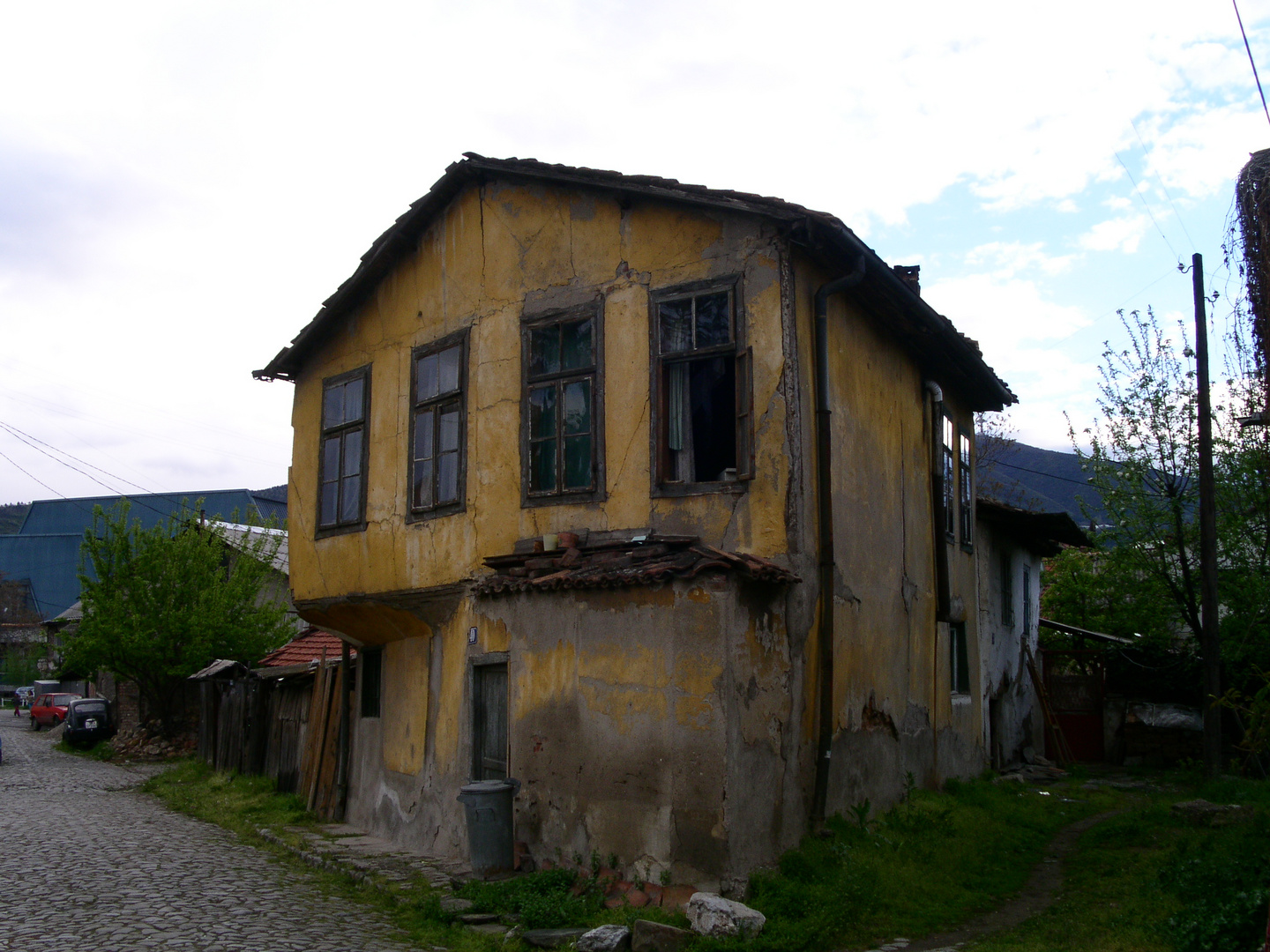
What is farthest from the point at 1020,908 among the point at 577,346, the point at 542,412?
the point at 577,346

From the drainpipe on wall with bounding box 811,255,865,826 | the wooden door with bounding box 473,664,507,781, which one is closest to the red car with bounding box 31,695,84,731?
the wooden door with bounding box 473,664,507,781

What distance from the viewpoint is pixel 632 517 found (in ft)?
33.0

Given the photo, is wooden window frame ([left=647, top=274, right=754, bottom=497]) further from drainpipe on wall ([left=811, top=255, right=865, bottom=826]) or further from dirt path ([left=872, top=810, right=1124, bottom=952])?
dirt path ([left=872, top=810, right=1124, bottom=952])

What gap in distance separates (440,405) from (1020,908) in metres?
7.65

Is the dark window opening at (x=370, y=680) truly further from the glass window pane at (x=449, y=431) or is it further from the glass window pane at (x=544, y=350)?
the glass window pane at (x=544, y=350)

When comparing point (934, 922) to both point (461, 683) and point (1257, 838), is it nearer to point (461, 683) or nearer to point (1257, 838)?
point (1257, 838)

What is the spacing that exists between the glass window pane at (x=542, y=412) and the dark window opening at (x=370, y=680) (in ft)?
13.7

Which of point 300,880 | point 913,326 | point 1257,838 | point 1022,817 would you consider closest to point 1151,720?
point 1022,817

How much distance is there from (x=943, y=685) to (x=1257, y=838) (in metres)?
3.97

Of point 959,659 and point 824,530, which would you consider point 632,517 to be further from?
point 959,659

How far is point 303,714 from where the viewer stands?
16781 millimetres

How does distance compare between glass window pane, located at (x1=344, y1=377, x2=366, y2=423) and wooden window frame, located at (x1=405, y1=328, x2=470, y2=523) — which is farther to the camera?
glass window pane, located at (x1=344, y1=377, x2=366, y2=423)

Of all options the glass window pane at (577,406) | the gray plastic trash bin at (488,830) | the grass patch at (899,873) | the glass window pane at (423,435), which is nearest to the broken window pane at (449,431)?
the glass window pane at (423,435)

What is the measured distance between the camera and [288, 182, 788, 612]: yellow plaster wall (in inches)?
377
